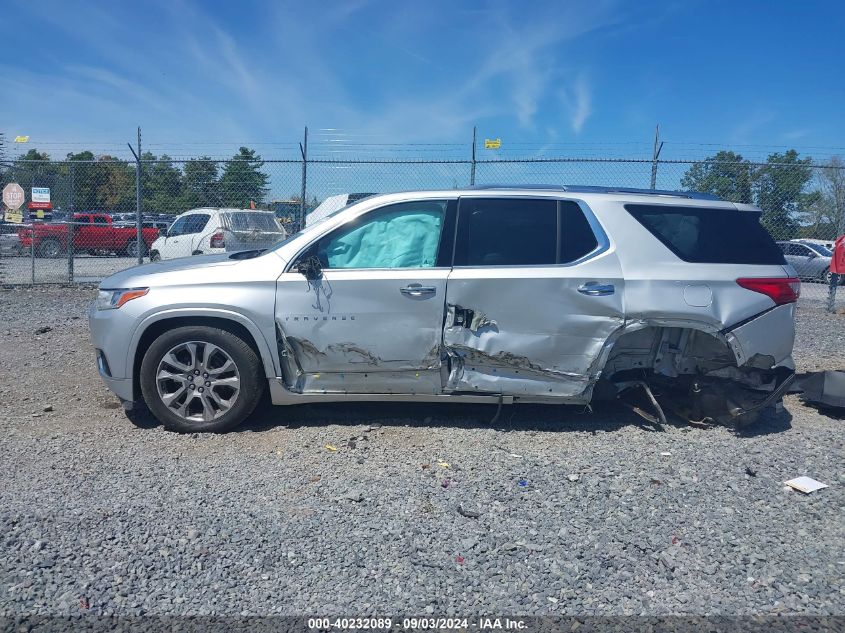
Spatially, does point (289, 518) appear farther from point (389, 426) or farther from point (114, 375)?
point (114, 375)

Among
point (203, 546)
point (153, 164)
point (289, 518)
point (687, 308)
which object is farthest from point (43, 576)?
point (153, 164)

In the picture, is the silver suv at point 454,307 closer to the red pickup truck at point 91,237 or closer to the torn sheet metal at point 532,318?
the torn sheet metal at point 532,318

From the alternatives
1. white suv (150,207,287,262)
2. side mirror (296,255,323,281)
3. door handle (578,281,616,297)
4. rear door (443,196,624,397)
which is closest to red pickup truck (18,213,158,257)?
white suv (150,207,287,262)

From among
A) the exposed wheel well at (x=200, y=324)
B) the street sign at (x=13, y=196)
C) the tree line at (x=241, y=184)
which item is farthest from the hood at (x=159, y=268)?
the street sign at (x=13, y=196)

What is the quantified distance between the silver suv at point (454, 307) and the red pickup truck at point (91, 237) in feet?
36.7

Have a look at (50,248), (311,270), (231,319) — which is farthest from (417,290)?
(50,248)

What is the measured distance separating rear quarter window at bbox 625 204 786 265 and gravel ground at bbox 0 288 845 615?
132 cm

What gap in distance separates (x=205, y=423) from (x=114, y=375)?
0.75m

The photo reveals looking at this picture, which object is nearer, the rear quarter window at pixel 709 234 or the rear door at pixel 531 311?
the rear door at pixel 531 311

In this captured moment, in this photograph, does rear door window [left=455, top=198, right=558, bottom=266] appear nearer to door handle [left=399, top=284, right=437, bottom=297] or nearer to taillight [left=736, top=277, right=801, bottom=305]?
door handle [left=399, top=284, right=437, bottom=297]

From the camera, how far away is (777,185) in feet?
37.7

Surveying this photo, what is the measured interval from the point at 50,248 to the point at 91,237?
358 centimetres

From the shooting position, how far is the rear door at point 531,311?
4.78 m

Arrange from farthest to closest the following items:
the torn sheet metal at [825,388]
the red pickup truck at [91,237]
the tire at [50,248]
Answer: the tire at [50,248], the red pickup truck at [91,237], the torn sheet metal at [825,388]
